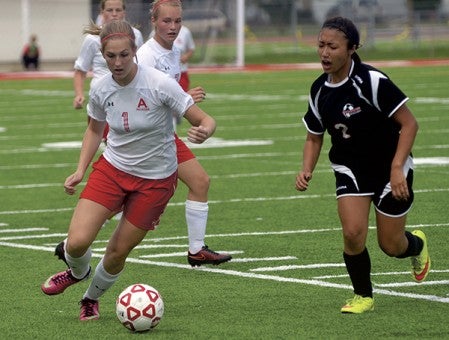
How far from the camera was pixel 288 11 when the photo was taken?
53.3m

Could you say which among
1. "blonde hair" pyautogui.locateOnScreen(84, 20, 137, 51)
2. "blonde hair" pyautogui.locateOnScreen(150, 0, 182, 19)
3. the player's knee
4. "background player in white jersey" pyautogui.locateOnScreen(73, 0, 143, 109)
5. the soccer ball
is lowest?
the soccer ball

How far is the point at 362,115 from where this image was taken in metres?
8.48

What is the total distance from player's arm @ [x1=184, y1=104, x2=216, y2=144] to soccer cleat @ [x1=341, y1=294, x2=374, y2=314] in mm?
1467

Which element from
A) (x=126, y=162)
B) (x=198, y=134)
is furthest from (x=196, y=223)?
(x=198, y=134)

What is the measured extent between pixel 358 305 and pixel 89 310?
1760 millimetres

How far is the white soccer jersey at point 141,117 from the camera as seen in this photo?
840 cm

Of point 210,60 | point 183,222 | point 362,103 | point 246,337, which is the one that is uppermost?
point 362,103

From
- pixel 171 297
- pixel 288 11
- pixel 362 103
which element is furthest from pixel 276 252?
pixel 288 11

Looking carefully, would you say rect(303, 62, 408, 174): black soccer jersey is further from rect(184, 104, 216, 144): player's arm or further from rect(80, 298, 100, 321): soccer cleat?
rect(80, 298, 100, 321): soccer cleat

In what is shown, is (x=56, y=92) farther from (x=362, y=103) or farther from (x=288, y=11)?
(x=362, y=103)

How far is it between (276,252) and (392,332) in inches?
129

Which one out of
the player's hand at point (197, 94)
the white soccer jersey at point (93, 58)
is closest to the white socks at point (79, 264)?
the player's hand at point (197, 94)

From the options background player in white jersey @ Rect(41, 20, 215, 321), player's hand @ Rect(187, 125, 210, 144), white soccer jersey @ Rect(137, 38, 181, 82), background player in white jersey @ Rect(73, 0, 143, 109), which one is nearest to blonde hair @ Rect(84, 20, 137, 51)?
background player in white jersey @ Rect(41, 20, 215, 321)

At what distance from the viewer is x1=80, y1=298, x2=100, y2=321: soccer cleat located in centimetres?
848
